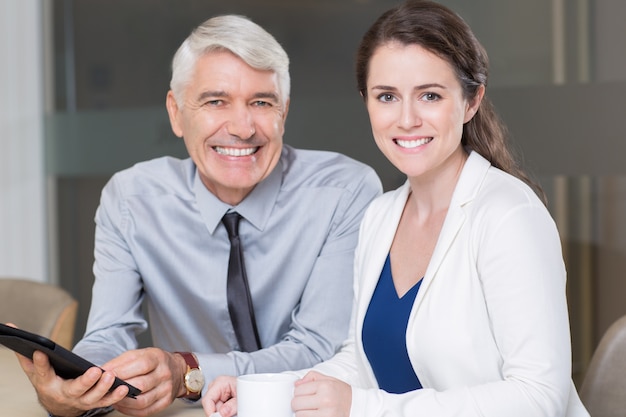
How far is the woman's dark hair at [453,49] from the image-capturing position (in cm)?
163

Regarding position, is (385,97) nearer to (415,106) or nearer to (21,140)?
(415,106)

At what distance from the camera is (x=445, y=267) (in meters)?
1.60

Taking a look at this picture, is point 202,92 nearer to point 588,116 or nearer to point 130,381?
point 130,381

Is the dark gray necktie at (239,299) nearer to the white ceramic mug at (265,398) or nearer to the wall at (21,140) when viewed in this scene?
the white ceramic mug at (265,398)

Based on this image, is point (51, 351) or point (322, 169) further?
point (322, 169)

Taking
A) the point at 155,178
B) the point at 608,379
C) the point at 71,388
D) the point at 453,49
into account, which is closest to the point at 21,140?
the point at 155,178

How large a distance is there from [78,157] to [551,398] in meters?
3.65

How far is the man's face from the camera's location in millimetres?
2096

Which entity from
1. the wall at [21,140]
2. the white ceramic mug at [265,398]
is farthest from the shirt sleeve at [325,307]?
the wall at [21,140]

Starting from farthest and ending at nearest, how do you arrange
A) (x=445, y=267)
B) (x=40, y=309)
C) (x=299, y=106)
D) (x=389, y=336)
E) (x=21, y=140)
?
1. (x=21, y=140)
2. (x=299, y=106)
3. (x=40, y=309)
4. (x=389, y=336)
5. (x=445, y=267)

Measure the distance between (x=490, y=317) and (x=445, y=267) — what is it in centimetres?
13

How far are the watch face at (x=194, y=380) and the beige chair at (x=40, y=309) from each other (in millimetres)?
893

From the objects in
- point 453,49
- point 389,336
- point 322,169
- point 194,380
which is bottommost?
point 194,380

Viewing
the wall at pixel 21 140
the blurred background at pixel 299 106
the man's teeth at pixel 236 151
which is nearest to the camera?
the man's teeth at pixel 236 151
